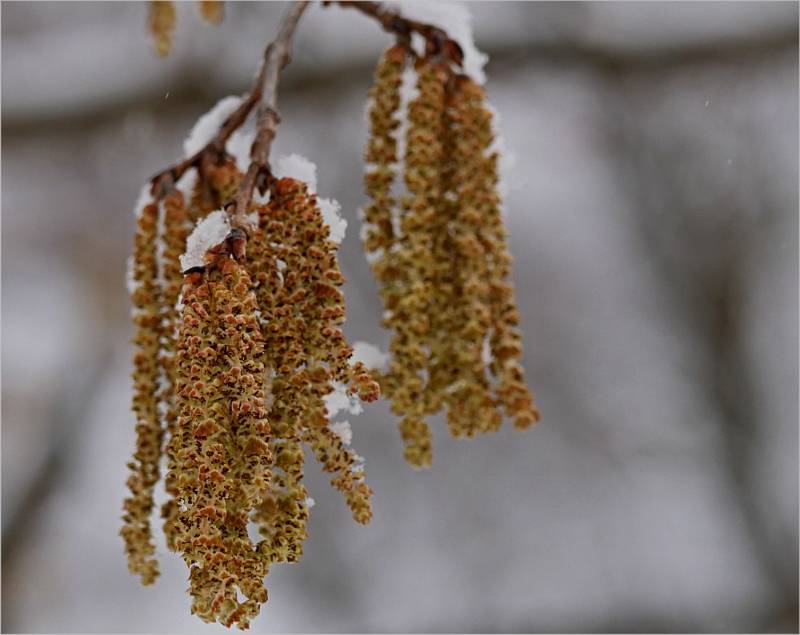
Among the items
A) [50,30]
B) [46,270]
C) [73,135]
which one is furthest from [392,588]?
[50,30]

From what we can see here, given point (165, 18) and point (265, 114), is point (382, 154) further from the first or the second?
point (165, 18)

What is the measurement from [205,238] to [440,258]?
12.2 inches

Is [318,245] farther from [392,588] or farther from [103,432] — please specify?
[392,588]

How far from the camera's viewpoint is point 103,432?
3646 millimetres

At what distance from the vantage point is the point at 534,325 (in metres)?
4.20

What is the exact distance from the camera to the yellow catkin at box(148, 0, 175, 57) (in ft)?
4.01

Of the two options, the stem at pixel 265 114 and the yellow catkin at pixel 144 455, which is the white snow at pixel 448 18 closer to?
the stem at pixel 265 114

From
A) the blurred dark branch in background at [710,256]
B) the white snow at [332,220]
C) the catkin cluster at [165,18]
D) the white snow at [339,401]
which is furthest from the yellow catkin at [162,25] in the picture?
the blurred dark branch in background at [710,256]

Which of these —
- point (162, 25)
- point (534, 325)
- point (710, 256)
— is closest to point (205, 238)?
point (162, 25)

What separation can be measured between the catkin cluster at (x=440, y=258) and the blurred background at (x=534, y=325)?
2317 mm

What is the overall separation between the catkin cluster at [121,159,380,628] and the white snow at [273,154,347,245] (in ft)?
0.12

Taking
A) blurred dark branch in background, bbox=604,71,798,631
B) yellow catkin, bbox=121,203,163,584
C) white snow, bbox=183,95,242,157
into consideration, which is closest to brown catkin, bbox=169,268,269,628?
yellow catkin, bbox=121,203,163,584

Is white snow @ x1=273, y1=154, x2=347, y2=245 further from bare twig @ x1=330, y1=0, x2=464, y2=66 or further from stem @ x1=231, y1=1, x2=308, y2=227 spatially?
bare twig @ x1=330, y1=0, x2=464, y2=66

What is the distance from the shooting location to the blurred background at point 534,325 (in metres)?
3.54
